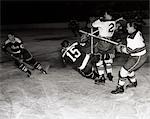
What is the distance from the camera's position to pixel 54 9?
18078 millimetres

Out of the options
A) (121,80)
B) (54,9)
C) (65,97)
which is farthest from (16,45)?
(54,9)

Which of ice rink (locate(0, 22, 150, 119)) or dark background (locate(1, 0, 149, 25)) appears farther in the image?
dark background (locate(1, 0, 149, 25))

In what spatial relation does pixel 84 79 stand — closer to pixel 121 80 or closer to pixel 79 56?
pixel 79 56

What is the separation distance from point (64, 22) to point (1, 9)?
14.0ft

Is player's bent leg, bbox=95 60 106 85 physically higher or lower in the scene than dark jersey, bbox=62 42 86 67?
lower

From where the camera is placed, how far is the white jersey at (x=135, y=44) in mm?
5508

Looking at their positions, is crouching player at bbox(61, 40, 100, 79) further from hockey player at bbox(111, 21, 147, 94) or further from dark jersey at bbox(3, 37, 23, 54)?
dark jersey at bbox(3, 37, 23, 54)

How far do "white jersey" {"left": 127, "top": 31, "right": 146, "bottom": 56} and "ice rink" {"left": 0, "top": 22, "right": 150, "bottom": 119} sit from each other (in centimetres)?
97

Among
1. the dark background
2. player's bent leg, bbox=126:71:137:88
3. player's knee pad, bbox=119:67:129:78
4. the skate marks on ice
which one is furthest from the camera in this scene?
the dark background

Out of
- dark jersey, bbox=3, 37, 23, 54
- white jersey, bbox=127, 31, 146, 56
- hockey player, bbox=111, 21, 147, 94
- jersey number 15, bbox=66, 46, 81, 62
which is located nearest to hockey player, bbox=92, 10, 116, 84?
jersey number 15, bbox=66, 46, 81, 62

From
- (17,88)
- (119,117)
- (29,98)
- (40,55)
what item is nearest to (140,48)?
(119,117)

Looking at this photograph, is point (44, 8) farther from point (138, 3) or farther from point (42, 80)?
point (42, 80)

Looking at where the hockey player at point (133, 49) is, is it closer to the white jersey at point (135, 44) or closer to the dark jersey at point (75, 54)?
the white jersey at point (135, 44)

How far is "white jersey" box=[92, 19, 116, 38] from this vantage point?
637cm
